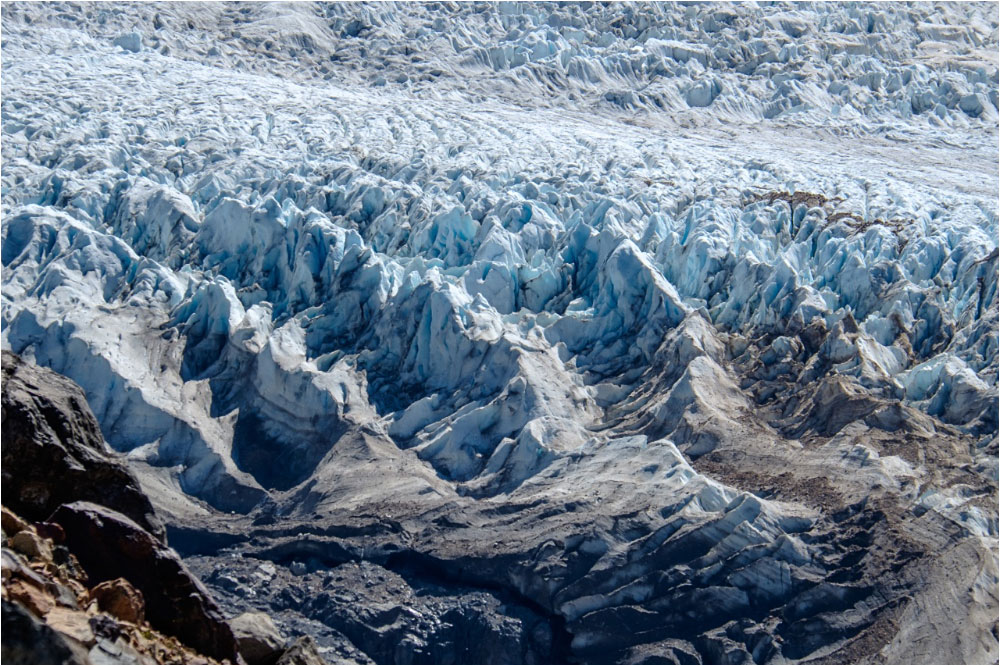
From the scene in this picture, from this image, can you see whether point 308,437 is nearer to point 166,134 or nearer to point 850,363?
point 850,363

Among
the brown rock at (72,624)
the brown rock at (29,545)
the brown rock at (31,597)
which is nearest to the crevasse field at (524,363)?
the brown rock at (29,545)

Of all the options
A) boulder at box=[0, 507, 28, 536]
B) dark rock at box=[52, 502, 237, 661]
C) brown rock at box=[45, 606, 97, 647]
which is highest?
brown rock at box=[45, 606, 97, 647]

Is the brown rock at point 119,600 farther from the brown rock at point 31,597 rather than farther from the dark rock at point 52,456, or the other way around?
the dark rock at point 52,456

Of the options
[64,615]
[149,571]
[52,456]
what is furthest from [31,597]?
Result: [52,456]

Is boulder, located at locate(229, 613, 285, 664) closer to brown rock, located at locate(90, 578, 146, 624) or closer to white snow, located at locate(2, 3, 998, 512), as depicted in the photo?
brown rock, located at locate(90, 578, 146, 624)

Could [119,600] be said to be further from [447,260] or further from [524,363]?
[447,260]

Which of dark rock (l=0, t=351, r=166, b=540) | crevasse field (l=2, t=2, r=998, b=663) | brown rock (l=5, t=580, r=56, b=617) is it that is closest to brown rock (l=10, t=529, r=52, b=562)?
brown rock (l=5, t=580, r=56, b=617)
